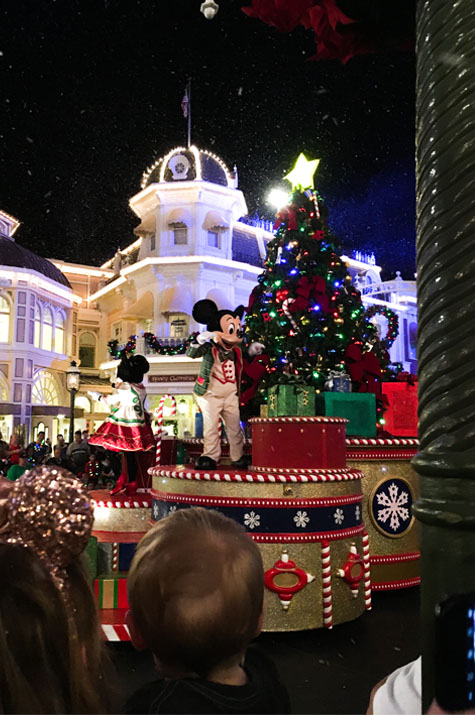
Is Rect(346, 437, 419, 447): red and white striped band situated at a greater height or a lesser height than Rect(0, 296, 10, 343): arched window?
lesser

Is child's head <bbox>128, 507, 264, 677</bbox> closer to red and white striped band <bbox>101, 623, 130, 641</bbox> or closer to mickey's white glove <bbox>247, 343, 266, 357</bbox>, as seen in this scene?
red and white striped band <bbox>101, 623, 130, 641</bbox>

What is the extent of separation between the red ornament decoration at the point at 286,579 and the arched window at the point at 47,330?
1005 inches

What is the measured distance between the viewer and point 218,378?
6.05 meters

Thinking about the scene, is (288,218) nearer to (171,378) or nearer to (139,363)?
(139,363)

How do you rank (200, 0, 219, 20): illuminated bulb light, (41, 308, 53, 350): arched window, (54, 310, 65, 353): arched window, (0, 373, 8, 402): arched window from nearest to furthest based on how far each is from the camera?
(200, 0, 219, 20): illuminated bulb light, (0, 373, 8, 402): arched window, (41, 308, 53, 350): arched window, (54, 310, 65, 353): arched window

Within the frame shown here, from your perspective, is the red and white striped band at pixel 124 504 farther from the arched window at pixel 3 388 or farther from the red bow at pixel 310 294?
the arched window at pixel 3 388

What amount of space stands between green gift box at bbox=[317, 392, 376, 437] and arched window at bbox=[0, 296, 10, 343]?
22.9 metres

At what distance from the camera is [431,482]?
168 cm

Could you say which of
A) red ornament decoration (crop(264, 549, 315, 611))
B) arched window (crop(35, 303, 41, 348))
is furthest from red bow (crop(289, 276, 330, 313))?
arched window (crop(35, 303, 41, 348))

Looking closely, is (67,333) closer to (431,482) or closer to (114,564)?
(114,564)

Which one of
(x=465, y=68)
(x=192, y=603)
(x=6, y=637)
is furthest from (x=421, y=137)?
(x=6, y=637)

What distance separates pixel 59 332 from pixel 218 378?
25642 mm

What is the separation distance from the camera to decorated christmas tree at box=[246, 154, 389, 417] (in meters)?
7.84

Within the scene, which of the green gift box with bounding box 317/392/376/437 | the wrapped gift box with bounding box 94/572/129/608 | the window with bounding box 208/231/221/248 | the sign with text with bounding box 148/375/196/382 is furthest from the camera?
the window with bounding box 208/231/221/248
